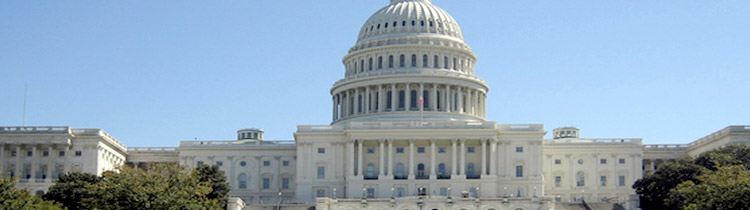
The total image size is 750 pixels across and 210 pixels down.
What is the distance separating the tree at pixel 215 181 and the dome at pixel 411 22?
125 feet

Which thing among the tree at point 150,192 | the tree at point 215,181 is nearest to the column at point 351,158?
the tree at point 215,181

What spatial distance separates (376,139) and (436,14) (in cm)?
2545

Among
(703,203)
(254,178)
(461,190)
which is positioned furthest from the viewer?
(254,178)

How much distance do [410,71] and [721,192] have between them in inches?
2548

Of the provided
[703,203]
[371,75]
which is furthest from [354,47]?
[703,203]

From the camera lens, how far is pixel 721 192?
88.6 m

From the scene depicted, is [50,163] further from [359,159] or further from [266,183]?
[359,159]

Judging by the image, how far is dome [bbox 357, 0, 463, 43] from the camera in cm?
15450

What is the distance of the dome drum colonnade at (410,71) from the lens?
490 ft

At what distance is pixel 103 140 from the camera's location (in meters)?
143

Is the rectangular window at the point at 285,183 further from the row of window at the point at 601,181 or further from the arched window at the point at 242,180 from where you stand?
the row of window at the point at 601,181

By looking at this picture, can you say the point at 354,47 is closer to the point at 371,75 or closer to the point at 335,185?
the point at 371,75

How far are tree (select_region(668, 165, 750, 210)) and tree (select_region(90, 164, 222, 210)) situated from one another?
36381 millimetres

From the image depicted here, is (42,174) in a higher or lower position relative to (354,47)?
lower
